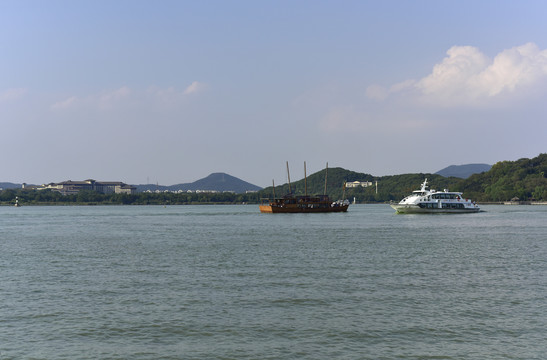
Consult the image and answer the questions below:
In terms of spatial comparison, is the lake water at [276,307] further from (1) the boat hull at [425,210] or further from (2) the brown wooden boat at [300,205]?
(2) the brown wooden boat at [300,205]

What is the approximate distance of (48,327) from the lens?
71.2ft

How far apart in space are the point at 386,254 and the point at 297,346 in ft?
99.1

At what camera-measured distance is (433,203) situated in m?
134

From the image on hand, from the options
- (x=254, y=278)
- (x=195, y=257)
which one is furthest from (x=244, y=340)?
(x=195, y=257)

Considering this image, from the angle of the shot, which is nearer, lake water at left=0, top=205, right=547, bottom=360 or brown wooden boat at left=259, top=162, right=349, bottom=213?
lake water at left=0, top=205, right=547, bottom=360

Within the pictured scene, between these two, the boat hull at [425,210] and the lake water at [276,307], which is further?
the boat hull at [425,210]

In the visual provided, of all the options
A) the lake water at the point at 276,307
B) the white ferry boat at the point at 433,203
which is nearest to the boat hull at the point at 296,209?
the white ferry boat at the point at 433,203

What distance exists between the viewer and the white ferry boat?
134 meters

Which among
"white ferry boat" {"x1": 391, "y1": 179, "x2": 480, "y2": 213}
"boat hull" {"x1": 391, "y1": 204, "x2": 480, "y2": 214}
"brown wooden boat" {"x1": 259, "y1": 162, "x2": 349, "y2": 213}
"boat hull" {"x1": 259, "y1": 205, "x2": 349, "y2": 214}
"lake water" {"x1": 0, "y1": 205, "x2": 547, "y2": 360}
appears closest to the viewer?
"lake water" {"x1": 0, "y1": 205, "x2": 547, "y2": 360}

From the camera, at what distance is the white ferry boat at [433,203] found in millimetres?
134125

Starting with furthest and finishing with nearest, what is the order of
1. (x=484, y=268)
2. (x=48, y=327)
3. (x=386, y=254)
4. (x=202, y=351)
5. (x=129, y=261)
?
1. (x=386, y=254)
2. (x=129, y=261)
3. (x=484, y=268)
4. (x=48, y=327)
5. (x=202, y=351)

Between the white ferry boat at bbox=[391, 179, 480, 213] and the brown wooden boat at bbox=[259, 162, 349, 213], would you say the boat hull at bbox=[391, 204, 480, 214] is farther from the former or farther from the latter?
the brown wooden boat at bbox=[259, 162, 349, 213]

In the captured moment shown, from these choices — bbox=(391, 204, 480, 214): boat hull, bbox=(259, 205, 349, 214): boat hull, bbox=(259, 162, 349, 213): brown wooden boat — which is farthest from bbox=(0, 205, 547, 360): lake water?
bbox=(259, 162, 349, 213): brown wooden boat

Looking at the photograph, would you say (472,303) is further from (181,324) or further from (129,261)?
(129,261)
